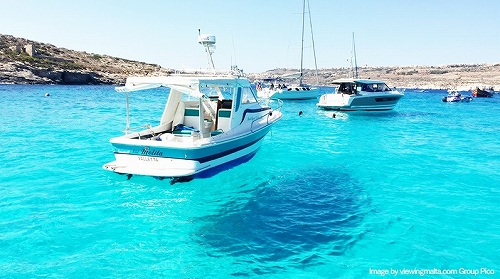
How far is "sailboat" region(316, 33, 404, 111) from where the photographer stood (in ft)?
126

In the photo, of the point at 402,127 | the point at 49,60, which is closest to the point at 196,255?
the point at 402,127

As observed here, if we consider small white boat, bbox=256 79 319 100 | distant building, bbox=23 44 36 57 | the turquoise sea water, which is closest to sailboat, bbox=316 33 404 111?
small white boat, bbox=256 79 319 100

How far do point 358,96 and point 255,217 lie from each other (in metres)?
31.4

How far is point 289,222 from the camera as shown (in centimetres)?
955

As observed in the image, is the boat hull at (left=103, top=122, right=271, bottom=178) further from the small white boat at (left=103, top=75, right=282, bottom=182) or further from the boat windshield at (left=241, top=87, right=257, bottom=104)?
the boat windshield at (left=241, top=87, right=257, bottom=104)

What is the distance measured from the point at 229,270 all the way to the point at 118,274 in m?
2.24

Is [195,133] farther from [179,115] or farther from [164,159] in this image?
[179,115]

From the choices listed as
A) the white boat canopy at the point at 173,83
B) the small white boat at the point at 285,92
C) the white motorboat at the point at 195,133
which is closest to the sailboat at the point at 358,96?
the small white boat at the point at 285,92

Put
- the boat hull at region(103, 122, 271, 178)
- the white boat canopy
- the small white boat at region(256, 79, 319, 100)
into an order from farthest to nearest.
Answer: the small white boat at region(256, 79, 319, 100)
the white boat canopy
the boat hull at region(103, 122, 271, 178)

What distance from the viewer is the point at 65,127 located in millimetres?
23984

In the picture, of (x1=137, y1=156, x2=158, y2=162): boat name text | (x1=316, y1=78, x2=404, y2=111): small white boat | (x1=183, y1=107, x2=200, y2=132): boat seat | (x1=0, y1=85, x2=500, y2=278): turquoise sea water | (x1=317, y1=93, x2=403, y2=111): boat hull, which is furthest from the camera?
(x1=316, y1=78, x2=404, y2=111): small white boat

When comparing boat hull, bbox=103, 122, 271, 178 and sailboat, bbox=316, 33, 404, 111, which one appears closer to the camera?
boat hull, bbox=103, 122, 271, 178

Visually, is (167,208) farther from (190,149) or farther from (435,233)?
(435,233)

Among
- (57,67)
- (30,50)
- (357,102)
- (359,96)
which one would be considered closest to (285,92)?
(357,102)
